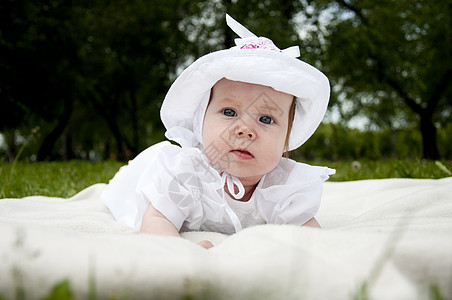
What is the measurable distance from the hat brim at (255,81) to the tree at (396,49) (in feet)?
30.5

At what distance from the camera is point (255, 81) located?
6.14ft

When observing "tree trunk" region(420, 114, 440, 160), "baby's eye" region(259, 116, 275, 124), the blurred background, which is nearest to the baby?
"baby's eye" region(259, 116, 275, 124)

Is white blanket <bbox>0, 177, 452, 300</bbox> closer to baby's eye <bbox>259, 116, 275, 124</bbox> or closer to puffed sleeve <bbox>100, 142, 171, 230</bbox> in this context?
baby's eye <bbox>259, 116, 275, 124</bbox>

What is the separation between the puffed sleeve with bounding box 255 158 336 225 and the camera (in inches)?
81.7

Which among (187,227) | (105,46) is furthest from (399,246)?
(105,46)

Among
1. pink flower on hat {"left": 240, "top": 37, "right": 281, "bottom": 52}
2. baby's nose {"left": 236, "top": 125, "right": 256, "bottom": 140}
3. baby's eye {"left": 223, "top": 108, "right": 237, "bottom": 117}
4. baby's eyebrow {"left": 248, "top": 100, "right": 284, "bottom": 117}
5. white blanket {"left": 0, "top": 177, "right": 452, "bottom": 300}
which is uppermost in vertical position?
pink flower on hat {"left": 240, "top": 37, "right": 281, "bottom": 52}

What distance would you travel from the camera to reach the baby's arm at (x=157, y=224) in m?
1.86

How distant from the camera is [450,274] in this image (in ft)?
3.14

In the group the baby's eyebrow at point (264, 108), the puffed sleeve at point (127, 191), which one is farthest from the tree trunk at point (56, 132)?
the baby's eyebrow at point (264, 108)

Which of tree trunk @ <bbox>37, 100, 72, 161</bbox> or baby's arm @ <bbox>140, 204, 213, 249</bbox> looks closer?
baby's arm @ <bbox>140, 204, 213, 249</bbox>

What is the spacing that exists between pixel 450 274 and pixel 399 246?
12 centimetres

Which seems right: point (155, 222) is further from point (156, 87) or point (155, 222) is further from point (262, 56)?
point (156, 87)

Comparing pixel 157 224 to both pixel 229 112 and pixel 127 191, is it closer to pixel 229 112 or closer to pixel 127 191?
pixel 229 112

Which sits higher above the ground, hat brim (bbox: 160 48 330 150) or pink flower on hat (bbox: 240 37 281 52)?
pink flower on hat (bbox: 240 37 281 52)
